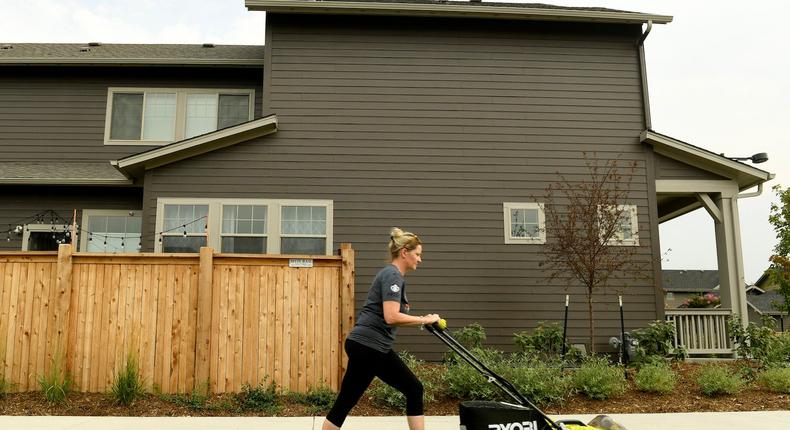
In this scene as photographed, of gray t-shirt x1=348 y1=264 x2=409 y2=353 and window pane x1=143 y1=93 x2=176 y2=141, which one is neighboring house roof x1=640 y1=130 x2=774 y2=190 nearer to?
gray t-shirt x1=348 y1=264 x2=409 y2=353

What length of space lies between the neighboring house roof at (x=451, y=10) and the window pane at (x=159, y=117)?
296 centimetres

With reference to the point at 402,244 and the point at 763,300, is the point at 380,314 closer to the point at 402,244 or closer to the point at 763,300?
the point at 402,244

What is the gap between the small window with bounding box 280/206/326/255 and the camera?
1148cm

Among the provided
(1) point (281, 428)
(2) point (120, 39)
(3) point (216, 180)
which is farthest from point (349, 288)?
(2) point (120, 39)

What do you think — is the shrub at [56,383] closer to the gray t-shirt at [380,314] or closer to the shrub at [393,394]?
the shrub at [393,394]

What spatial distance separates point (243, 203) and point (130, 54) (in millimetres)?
4807

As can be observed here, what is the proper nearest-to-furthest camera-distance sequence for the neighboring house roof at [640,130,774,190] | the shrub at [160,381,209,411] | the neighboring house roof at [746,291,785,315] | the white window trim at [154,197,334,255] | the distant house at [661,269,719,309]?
1. the shrub at [160,381,209,411]
2. the white window trim at [154,197,334,255]
3. the neighboring house roof at [640,130,774,190]
4. the neighboring house roof at [746,291,785,315]
5. the distant house at [661,269,719,309]

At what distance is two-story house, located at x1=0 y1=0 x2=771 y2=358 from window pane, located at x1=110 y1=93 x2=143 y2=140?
6cm

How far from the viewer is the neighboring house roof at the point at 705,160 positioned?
38.5 ft

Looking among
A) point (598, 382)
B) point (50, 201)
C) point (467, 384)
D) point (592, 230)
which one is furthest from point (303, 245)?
point (598, 382)

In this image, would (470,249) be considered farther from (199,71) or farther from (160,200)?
(199,71)

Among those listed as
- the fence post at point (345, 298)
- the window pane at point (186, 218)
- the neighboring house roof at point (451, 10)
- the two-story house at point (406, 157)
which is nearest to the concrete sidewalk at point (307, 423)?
the fence post at point (345, 298)

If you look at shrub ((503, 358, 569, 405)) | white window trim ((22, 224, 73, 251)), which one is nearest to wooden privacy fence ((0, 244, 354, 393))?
shrub ((503, 358, 569, 405))

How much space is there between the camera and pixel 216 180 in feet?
37.7
